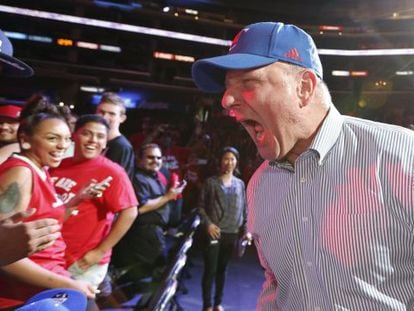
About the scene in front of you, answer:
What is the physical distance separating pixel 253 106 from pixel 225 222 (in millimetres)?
3899

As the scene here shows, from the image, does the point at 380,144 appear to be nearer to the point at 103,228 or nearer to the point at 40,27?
the point at 103,228

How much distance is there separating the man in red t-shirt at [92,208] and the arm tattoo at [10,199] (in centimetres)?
74

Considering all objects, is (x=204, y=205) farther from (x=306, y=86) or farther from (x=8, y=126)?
(x=306, y=86)

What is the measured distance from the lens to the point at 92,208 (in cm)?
286

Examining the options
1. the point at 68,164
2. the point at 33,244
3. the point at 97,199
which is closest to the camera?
the point at 33,244

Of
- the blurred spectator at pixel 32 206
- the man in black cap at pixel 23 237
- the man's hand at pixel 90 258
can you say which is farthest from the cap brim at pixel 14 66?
the man's hand at pixel 90 258

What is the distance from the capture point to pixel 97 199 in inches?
112

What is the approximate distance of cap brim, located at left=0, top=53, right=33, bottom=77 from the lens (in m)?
1.97

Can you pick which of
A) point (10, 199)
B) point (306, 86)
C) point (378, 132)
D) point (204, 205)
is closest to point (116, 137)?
point (10, 199)

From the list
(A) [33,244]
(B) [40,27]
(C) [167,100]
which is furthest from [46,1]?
(A) [33,244]

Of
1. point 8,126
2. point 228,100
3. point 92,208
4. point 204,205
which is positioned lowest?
point 204,205

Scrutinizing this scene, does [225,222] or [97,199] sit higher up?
[97,199]

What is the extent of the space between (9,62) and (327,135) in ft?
4.83

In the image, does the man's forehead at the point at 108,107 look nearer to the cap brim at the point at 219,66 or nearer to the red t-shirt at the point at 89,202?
the red t-shirt at the point at 89,202
